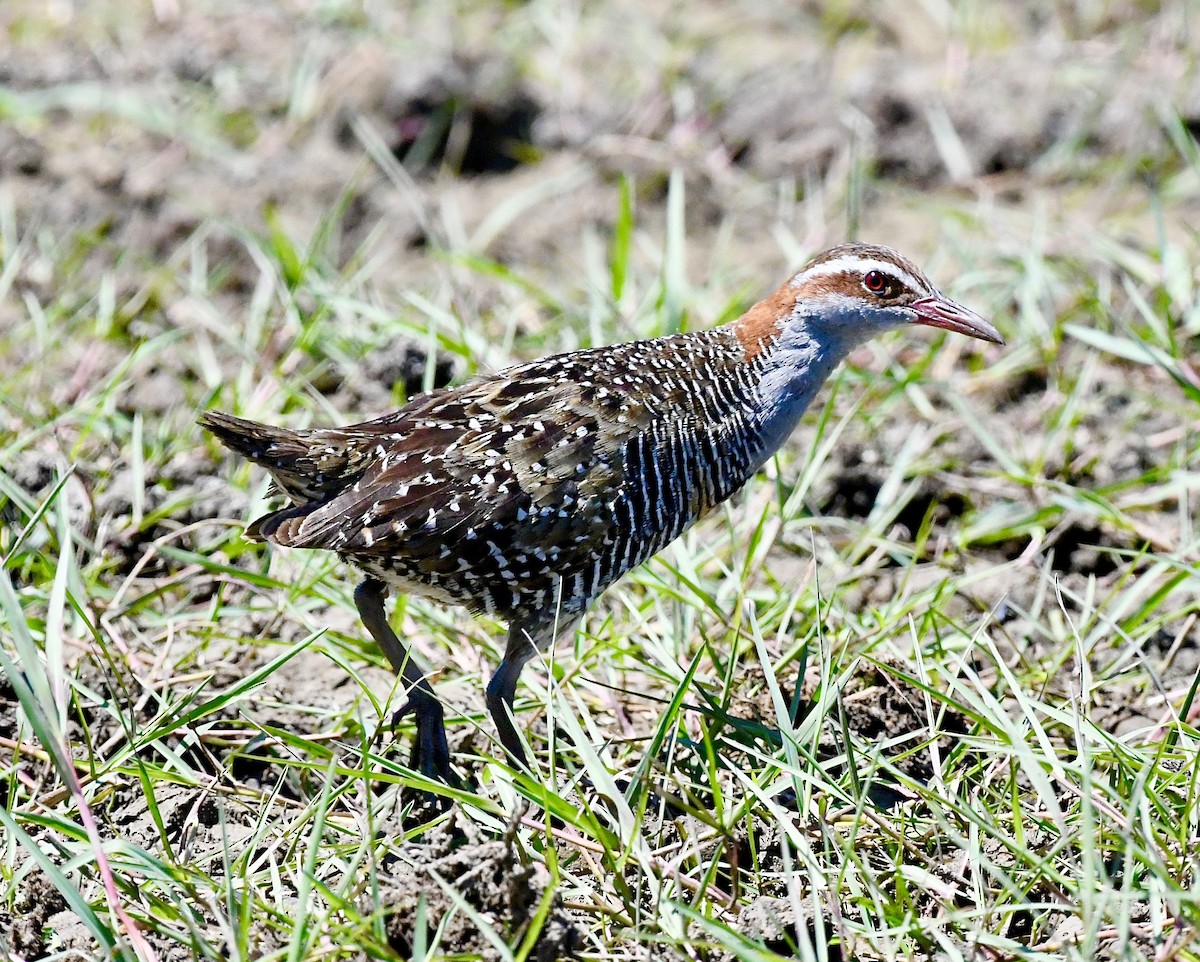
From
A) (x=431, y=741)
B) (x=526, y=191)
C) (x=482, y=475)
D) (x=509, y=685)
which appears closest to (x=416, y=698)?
(x=431, y=741)

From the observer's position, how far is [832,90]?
762 cm

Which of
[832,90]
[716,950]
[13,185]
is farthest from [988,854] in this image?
[13,185]

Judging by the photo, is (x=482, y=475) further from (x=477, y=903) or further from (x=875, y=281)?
(x=875, y=281)

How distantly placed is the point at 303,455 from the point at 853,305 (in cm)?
160

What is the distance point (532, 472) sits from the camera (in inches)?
159

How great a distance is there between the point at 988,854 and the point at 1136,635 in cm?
118

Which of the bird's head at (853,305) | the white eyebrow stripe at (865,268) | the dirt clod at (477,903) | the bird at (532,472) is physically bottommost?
the dirt clod at (477,903)

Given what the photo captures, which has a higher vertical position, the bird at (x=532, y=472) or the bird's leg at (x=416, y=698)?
the bird at (x=532, y=472)

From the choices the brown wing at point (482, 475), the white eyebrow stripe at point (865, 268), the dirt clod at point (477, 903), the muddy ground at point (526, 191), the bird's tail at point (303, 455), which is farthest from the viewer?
the muddy ground at point (526, 191)

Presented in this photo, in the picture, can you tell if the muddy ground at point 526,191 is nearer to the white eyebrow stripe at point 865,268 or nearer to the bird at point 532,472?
the bird at point 532,472

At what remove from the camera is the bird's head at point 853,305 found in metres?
4.47

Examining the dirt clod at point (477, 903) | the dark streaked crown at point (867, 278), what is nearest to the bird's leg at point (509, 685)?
the dirt clod at point (477, 903)

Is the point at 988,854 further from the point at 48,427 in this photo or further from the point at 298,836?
the point at 48,427

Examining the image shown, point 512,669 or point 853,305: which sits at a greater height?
point 853,305
